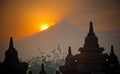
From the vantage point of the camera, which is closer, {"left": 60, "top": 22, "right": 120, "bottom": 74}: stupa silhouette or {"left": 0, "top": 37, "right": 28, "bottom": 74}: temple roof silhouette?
{"left": 60, "top": 22, "right": 120, "bottom": 74}: stupa silhouette

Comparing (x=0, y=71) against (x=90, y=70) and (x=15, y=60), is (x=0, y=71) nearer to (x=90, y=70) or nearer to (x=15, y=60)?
(x=15, y=60)

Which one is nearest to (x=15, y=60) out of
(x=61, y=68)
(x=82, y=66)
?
(x=61, y=68)

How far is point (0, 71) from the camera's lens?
1199 inches

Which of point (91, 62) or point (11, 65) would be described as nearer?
point (91, 62)

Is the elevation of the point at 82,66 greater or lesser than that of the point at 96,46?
lesser

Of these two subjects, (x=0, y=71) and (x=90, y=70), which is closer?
(x=90, y=70)

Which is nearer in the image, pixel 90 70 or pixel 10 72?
pixel 90 70

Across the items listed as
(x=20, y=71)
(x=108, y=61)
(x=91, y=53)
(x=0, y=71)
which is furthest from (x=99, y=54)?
(x=0, y=71)

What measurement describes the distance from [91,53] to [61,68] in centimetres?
367

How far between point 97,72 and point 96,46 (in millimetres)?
2715

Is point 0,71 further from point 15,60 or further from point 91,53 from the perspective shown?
point 91,53

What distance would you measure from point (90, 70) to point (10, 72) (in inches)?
314

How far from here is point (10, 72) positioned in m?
30.2

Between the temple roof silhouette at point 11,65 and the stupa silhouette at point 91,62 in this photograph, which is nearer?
the stupa silhouette at point 91,62
